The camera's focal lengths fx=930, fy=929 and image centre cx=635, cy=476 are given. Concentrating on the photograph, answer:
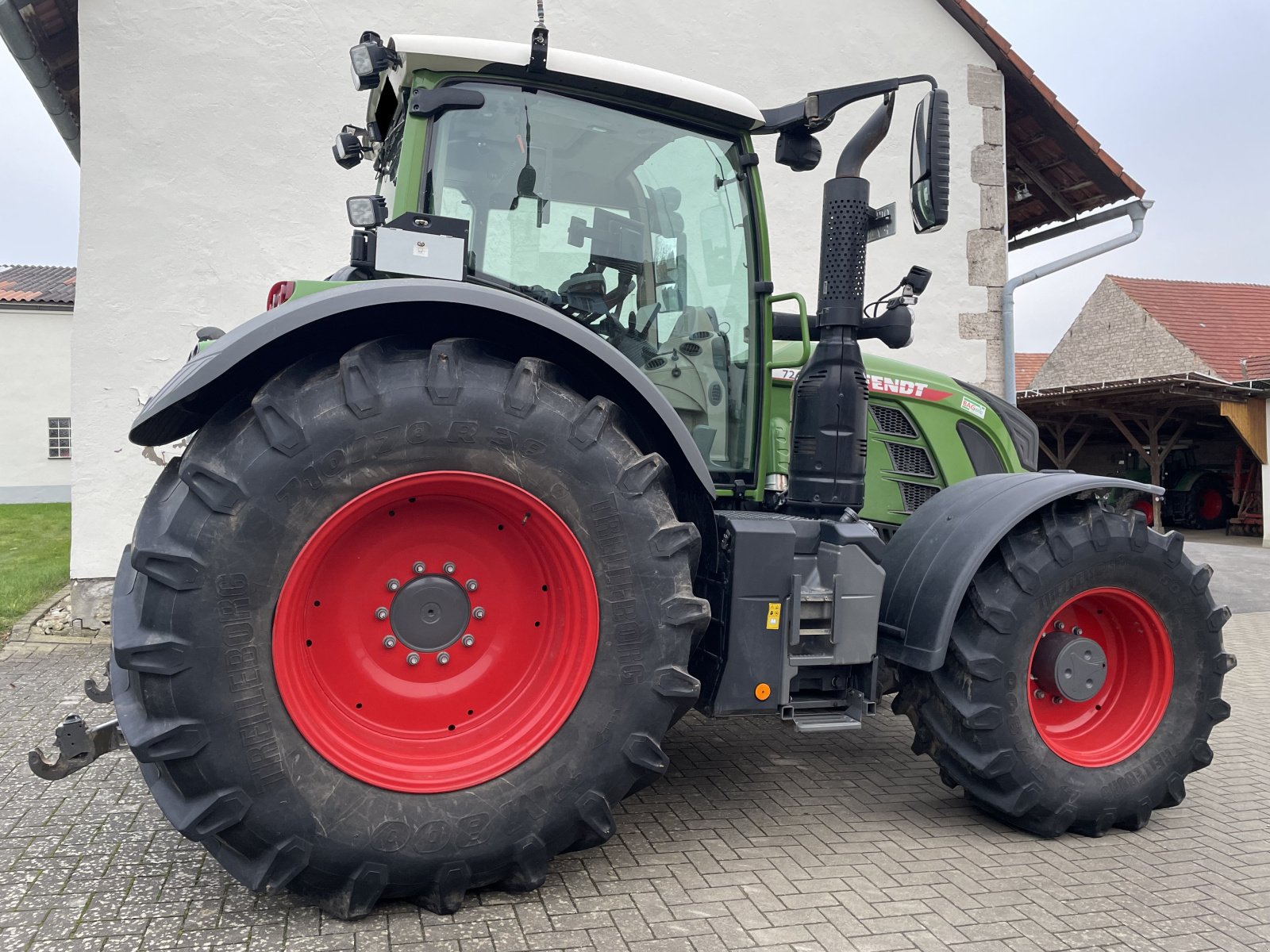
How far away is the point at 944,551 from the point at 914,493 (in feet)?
3.37

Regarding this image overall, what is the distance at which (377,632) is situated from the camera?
2.63 meters

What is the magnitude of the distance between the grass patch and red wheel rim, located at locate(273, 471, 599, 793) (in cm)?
504

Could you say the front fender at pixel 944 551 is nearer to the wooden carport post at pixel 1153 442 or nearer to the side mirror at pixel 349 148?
the side mirror at pixel 349 148

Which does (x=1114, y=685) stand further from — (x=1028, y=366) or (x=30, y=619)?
(x=1028, y=366)

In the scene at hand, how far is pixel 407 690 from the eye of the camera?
104 inches

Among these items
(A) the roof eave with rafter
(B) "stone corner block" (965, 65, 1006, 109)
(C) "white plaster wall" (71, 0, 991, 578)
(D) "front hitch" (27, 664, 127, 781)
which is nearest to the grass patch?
(C) "white plaster wall" (71, 0, 991, 578)

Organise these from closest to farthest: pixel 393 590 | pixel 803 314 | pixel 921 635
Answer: pixel 393 590, pixel 921 635, pixel 803 314

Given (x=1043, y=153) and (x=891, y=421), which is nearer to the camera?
(x=891, y=421)

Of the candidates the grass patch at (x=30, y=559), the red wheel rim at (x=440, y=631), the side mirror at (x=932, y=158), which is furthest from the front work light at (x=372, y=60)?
the grass patch at (x=30, y=559)

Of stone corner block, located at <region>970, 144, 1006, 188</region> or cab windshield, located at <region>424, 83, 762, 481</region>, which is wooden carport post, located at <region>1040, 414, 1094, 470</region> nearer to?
stone corner block, located at <region>970, 144, 1006, 188</region>

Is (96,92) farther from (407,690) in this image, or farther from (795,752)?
(795,752)

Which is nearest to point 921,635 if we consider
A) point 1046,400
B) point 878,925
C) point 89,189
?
point 878,925

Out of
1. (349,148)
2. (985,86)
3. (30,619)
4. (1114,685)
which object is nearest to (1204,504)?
(985,86)

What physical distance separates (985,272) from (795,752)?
18.2 feet
